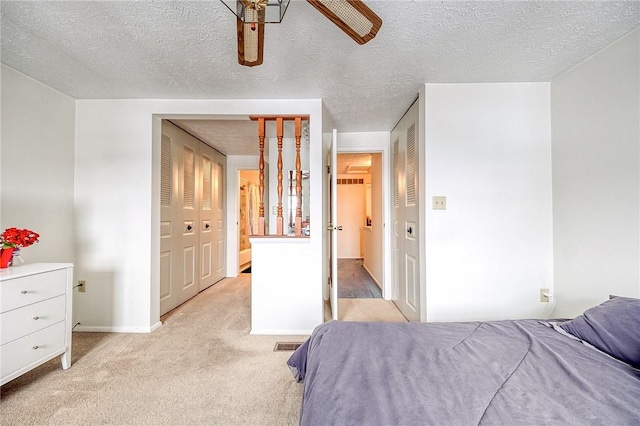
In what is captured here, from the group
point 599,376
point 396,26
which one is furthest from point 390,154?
point 599,376

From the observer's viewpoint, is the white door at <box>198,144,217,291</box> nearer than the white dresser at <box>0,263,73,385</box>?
No

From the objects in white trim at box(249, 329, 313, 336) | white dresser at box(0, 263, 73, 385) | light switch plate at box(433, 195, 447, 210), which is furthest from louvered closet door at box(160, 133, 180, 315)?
light switch plate at box(433, 195, 447, 210)

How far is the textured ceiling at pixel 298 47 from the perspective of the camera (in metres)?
1.44

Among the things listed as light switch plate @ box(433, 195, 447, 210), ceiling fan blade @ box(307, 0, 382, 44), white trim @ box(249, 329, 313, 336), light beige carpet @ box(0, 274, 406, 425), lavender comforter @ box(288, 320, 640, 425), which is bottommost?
white trim @ box(249, 329, 313, 336)

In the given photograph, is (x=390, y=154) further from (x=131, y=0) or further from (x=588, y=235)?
(x=131, y=0)

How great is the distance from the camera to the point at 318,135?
2.50 metres

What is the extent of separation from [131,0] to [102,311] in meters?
2.56

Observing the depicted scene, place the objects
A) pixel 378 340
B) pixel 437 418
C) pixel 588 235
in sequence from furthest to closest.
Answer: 1. pixel 588 235
2. pixel 378 340
3. pixel 437 418

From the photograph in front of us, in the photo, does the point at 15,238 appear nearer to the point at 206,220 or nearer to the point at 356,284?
the point at 206,220

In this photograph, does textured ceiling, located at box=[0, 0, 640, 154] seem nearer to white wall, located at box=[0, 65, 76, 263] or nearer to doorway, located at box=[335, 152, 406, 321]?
white wall, located at box=[0, 65, 76, 263]

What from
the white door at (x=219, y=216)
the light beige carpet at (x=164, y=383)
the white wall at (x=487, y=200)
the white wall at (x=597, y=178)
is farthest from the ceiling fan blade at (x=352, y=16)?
the white door at (x=219, y=216)

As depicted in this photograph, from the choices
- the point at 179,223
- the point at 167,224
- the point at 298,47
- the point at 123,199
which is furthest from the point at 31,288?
the point at 298,47

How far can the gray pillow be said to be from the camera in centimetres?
101

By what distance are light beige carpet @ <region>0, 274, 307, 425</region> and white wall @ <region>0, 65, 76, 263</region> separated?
924 mm
